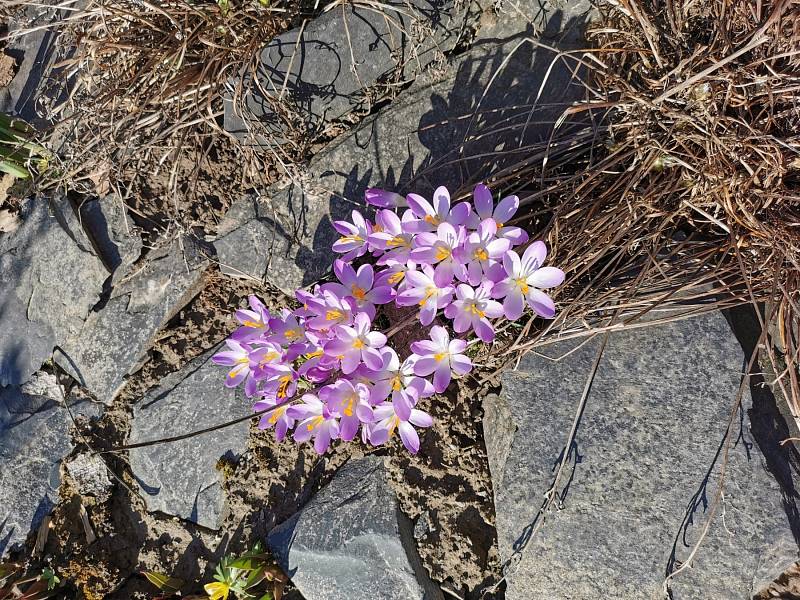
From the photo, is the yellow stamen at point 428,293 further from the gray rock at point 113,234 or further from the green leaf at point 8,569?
the green leaf at point 8,569

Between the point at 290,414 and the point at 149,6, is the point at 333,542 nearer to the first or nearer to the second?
the point at 290,414

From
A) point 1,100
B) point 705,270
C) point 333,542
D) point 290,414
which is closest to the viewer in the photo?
point 290,414

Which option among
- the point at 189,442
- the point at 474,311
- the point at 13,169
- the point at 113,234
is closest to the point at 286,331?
the point at 474,311

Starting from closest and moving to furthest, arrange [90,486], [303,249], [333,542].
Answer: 1. [333,542]
2. [303,249]
3. [90,486]

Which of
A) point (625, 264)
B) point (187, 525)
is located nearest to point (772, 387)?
point (625, 264)

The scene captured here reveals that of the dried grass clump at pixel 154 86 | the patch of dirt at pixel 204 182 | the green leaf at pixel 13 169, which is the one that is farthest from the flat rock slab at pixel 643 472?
the green leaf at pixel 13 169

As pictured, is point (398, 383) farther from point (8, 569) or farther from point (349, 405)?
point (8, 569)
